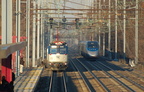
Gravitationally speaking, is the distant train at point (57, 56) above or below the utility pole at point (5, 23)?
below

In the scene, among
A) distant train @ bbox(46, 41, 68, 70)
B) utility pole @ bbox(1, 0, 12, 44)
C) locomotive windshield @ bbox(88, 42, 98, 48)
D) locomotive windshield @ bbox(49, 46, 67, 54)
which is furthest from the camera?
locomotive windshield @ bbox(88, 42, 98, 48)

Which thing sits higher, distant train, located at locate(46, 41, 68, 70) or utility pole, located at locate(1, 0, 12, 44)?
utility pole, located at locate(1, 0, 12, 44)

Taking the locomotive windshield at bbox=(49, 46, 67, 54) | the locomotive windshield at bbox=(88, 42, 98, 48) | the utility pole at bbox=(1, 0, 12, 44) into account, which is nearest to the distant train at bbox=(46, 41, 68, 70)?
the locomotive windshield at bbox=(49, 46, 67, 54)

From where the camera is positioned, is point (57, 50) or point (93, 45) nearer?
point (57, 50)

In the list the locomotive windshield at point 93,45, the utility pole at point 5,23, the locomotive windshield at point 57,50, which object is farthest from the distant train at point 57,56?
the locomotive windshield at point 93,45

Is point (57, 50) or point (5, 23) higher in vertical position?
point (5, 23)

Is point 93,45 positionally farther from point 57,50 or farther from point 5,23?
point 5,23

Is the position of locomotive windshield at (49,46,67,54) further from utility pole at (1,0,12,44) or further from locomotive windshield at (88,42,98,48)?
locomotive windshield at (88,42,98,48)

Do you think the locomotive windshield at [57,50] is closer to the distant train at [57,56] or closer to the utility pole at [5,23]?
the distant train at [57,56]

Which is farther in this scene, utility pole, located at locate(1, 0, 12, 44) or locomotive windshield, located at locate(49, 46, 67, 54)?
locomotive windshield, located at locate(49, 46, 67, 54)

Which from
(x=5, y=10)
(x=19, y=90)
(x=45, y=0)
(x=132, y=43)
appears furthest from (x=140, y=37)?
(x=5, y=10)

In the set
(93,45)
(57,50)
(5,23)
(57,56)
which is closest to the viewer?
(5,23)

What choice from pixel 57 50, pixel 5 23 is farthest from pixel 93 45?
pixel 5 23

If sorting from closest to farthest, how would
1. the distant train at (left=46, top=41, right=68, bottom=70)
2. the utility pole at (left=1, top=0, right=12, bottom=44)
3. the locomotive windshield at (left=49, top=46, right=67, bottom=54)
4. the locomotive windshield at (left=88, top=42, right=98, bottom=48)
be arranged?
1. the utility pole at (left=1, top=0, right=12, bottom=44)
2. the distant train at (left=46, top=41, right=68, bottom=70)
3. the locomotive windshield at (left=49, top=46, right=67, bottom=54)
4. the locomotive windshield at (left=88, top=42, right=98, bottom=48)
